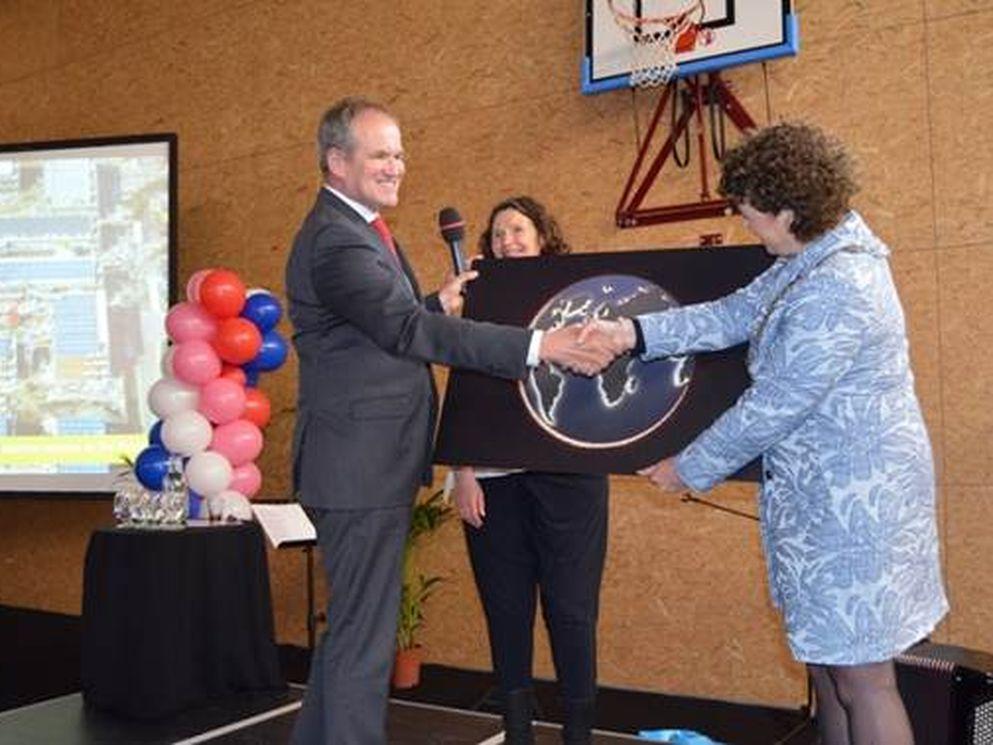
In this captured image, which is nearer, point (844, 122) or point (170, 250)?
point (844, 122)

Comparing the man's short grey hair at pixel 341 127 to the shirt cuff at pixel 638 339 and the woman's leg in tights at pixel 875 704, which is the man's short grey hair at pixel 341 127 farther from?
the woman's leg in tights at pixel 875 704

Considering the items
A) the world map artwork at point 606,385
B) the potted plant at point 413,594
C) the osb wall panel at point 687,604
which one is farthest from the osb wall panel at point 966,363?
the potted plant at point 413,594

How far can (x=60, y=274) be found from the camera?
5676 millimetres

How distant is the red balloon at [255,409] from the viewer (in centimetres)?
445

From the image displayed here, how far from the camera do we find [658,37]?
4.27 m

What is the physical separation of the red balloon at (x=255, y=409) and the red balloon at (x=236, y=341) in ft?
0.55

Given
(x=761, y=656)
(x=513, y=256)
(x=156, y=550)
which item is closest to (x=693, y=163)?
(x=513, y=256)

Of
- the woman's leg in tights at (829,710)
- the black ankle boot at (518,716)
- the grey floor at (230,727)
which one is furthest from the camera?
the grey floor at (230,727)

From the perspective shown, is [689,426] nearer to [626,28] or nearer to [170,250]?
[626,28]

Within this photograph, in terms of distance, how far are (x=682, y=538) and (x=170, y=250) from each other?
9.76 ft

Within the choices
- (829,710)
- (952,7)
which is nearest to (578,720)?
(829,710)

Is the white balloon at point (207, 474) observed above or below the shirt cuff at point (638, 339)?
below

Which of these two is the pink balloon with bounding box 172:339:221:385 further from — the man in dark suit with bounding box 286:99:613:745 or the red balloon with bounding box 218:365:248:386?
the man in dark suit with bounding box 286:99:613:745

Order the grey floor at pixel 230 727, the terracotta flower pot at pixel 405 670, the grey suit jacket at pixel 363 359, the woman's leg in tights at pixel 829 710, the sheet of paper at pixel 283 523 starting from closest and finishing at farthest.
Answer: the woman's leg in tights at pixel 829 710 → the grey suit jacket at pixel 363 359 → the grey floor at pixel 230 727 → the sheet of paper at pixel 283 523 → the terracotta flower pot at pixel 405 670
